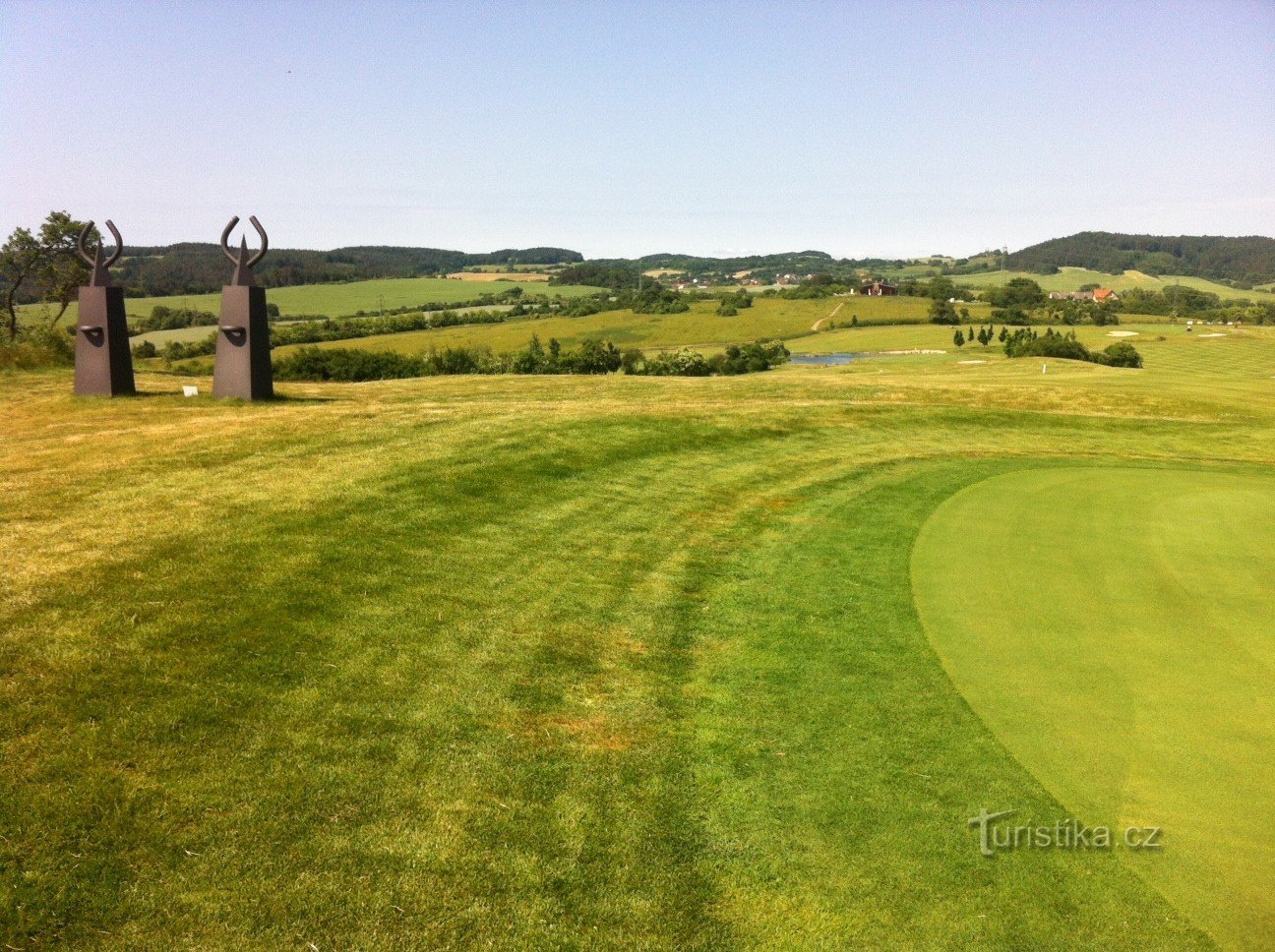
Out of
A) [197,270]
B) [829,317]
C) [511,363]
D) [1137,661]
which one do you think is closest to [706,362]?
[511,363]

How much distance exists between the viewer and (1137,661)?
32.4 feet

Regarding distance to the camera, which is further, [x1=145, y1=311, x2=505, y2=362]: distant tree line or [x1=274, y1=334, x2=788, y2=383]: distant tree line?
[x1=145, y1=311, x2=505, y2=362]: distant tree line

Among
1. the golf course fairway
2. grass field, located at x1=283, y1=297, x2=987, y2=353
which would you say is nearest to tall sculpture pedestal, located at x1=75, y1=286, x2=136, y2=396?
the golf course fairway

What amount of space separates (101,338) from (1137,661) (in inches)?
1034

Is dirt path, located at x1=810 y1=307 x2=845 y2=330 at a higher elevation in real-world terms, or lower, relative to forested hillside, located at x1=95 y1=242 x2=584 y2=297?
lower

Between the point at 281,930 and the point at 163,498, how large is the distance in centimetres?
969

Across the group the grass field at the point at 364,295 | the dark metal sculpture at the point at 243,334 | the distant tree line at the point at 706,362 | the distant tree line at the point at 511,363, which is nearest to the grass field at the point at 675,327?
the distant tree line at the point at 511,363

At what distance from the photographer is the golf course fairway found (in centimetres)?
666

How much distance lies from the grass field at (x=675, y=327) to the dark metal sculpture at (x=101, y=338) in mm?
63518

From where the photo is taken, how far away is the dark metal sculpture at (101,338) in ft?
75.7

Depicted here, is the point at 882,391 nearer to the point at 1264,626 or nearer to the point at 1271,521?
the point at 1271,521

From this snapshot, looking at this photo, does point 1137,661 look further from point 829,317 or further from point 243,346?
point 829,317

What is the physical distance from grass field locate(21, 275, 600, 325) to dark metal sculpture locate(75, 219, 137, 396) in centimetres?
7469

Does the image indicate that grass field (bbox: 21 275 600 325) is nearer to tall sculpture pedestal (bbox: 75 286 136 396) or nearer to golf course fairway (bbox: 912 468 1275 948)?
tall sculpture pedestal (bbox: 75 286 136 396)
